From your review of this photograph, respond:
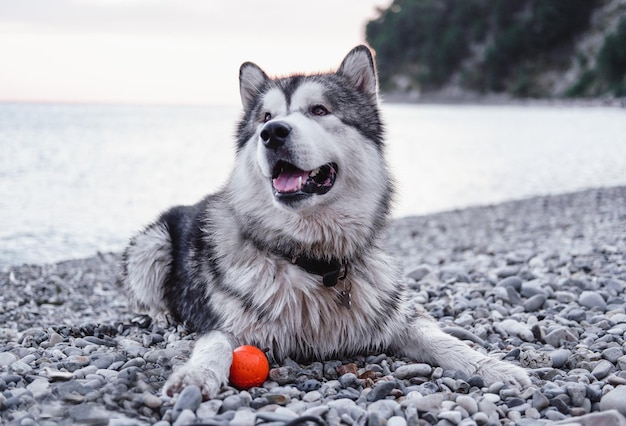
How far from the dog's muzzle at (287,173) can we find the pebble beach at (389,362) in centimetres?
101

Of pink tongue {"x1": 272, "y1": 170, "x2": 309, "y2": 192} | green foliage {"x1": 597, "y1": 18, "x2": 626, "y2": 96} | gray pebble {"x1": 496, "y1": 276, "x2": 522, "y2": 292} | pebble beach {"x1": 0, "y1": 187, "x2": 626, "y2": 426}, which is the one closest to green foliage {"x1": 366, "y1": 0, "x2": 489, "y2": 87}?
green foliage {"x1": 597, "y1": 18, "x2": 626, "y2": 96}

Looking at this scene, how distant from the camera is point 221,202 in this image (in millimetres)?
4105

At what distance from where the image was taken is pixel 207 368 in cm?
302

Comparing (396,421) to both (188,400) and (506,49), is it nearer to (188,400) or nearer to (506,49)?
(188,400)

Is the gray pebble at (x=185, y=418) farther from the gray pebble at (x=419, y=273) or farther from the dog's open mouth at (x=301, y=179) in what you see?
the gray pebble at (x=419, y=273)

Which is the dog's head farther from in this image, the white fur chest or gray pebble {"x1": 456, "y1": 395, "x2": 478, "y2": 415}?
gray pebble {"x1": 456, "y1": 395, "x2": 478, "y2": 415}

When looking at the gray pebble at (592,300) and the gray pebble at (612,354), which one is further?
the gray pebble at (592,300)

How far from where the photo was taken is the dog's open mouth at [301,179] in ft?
11.5

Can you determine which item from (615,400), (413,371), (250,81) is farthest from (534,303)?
(250,81)

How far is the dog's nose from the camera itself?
3.39 meters

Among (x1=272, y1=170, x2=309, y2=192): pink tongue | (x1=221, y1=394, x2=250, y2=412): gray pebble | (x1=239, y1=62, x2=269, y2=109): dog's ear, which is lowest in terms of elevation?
(x1=221, y1=394, x2=250, y2=412): gray pebble

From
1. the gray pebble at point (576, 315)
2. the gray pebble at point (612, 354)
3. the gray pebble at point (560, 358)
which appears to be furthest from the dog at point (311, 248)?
the gray pebble at point (576, 315)

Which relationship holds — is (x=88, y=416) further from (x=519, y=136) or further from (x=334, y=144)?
(x=519, y=136)

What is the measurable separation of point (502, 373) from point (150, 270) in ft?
9.23
